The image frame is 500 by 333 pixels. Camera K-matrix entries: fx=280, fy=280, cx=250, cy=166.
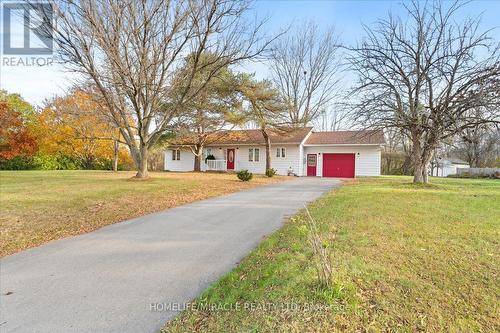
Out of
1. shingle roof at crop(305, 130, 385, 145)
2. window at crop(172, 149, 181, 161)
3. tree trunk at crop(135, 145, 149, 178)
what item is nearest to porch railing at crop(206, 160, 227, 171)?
window at crop(172, 149, 181, 161)

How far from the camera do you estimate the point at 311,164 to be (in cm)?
2605

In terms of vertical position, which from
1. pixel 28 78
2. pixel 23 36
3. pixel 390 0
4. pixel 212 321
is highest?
pixel 390 0

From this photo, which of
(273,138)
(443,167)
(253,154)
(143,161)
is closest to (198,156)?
(253,154)

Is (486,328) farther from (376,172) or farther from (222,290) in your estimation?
(376,172)

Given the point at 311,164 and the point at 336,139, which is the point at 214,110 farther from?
the point at 336,139

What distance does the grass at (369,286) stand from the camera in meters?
2.54

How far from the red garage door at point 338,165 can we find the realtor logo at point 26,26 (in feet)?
69.0

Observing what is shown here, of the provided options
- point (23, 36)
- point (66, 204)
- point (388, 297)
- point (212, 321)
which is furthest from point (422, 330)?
point (23, 36)

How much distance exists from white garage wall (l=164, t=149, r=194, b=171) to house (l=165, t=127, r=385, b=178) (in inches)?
4.4

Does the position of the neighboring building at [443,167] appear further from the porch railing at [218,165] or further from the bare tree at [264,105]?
the porch railing at [218,165]

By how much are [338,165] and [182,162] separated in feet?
55.1

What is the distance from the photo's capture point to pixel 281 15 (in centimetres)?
1273

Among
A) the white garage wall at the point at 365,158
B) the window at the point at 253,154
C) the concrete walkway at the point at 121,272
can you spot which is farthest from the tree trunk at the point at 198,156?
the concrete walkway at the point at 121,272

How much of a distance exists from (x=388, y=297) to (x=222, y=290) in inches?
73.6
